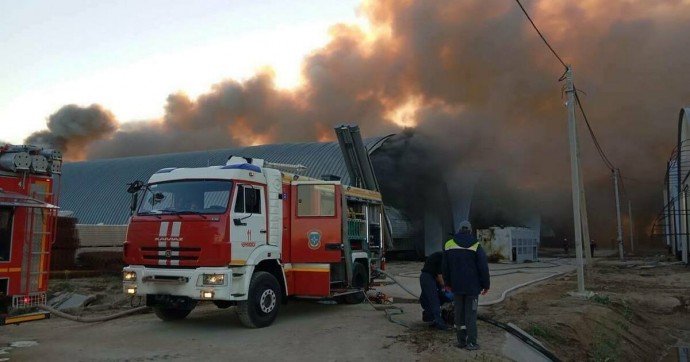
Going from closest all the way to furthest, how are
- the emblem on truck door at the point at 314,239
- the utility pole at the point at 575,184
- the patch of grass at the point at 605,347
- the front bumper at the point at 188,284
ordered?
the front bumper at the point at 188,284
the patch of grass at the point at 605,347
the emblem on truck door at the point at 314,239
the utility pole at the point at 575,184

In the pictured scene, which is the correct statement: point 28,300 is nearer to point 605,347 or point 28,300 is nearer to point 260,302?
point 260,302

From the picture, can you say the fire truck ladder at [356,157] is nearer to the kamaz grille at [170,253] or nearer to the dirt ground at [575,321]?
the dirt ground at [575,321]

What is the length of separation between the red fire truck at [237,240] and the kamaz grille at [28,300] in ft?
4.82

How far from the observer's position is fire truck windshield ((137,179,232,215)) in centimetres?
859

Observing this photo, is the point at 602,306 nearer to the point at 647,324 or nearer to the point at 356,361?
the point at 647,324

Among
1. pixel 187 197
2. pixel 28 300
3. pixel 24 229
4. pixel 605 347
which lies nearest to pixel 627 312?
pixel 605 347

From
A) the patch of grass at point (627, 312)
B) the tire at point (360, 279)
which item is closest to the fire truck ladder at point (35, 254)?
the tire at point (360, 279)

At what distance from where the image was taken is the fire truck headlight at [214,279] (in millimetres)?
8195

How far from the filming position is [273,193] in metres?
9.58

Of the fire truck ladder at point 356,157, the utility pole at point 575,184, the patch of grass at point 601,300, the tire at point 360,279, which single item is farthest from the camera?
the fire truck ladder at point 356,157

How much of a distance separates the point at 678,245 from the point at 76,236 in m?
31.3

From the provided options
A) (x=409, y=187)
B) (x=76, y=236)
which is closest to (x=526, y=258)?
(x=409, y=187)

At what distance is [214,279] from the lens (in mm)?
8219

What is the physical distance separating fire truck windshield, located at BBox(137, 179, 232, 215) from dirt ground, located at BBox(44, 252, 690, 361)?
133 inches
